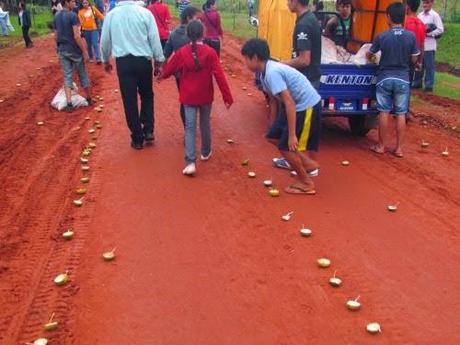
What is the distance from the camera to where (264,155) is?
7797 mm

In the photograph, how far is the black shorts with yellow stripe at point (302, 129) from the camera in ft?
20.0

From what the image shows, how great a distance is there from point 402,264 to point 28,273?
3.30 m

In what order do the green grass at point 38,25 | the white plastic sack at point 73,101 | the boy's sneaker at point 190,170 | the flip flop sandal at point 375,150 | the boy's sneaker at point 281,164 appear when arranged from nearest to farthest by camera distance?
the boy's sneaker at point 190,170 → the boy's sneaker at point 281,164 → the flip flop sandal at point 375,150 → the white plastic sack at point 73,101 → the green grass at point 38,25

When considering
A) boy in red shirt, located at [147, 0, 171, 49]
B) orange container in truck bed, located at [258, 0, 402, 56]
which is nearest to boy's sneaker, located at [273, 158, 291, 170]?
orange container in truck bed, located at [258, 0, 402, 56]

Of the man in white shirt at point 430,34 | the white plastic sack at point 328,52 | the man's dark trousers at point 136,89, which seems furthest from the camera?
the man in white shirt at point 430,34

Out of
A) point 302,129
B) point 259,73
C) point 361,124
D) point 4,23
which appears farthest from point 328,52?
point 4,23

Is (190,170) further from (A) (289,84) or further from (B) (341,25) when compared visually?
(B) (341,25)

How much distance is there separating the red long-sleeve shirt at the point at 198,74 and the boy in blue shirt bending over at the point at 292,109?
718mm

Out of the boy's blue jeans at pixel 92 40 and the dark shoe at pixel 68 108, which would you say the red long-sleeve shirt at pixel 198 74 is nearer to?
the dark shoe at pixel 68 108

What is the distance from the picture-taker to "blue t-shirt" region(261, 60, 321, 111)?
18.8ft

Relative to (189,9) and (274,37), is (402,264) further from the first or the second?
(274,37)

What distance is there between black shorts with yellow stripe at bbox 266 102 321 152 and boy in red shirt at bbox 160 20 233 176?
820mm

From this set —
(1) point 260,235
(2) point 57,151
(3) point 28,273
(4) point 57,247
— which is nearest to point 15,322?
(3) point 28,273

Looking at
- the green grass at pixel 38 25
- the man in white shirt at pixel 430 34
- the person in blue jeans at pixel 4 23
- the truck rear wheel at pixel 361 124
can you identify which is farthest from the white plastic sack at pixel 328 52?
the person in blue jeans at pixel 4 23
